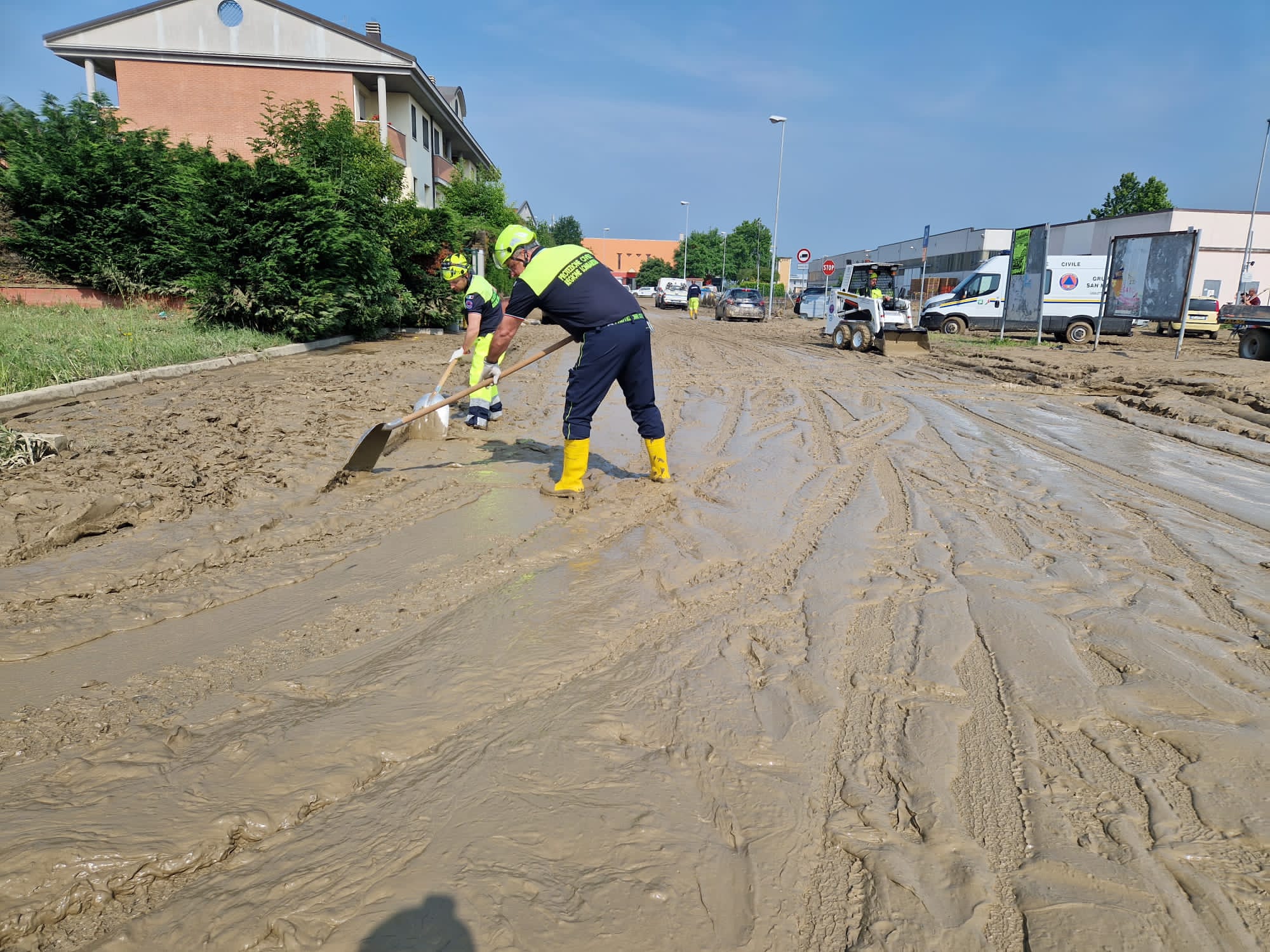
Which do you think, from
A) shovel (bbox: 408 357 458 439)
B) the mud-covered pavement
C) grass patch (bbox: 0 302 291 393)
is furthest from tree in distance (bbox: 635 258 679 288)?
the mud-covered pavement

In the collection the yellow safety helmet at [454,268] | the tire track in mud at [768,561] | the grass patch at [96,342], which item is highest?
the yellow safety helmet at [454,268]

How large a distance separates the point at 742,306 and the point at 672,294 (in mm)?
14283

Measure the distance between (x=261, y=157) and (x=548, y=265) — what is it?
10300 millimetres

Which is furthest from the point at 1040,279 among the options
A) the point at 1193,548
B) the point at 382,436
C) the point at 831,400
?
the point at 382,436

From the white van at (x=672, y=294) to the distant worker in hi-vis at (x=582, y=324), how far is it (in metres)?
40.5

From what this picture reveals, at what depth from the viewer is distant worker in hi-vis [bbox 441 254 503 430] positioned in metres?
7.18

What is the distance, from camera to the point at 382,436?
18.4 ft

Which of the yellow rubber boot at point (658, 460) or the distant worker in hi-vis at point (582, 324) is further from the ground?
the distant worker in hi-vis at point (582, 324)

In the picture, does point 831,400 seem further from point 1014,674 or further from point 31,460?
point 31,460

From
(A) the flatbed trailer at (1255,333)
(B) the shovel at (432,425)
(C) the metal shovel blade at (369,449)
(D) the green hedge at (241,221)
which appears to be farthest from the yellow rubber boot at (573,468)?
(A) the flatbed trailer at (1255,333)

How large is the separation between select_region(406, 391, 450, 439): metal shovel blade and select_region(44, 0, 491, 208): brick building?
21.5 metres

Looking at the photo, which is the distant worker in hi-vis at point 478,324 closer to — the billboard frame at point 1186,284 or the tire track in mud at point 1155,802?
the tire track in mud at point 1155,802

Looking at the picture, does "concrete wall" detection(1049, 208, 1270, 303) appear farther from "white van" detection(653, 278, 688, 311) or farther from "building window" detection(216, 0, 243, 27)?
"building window" detection(216, 0, 243, 27)

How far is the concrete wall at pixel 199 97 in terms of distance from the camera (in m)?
25.4
